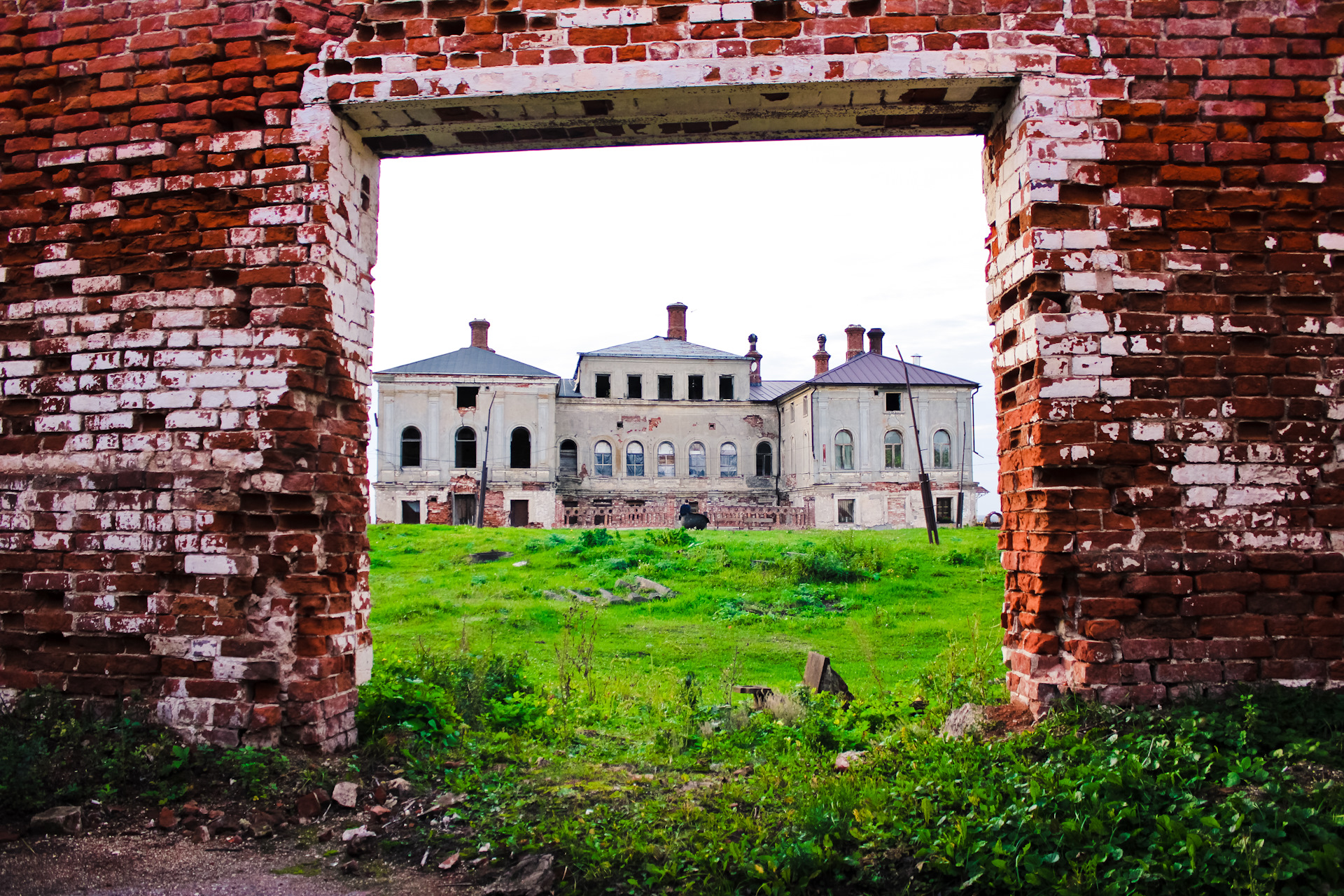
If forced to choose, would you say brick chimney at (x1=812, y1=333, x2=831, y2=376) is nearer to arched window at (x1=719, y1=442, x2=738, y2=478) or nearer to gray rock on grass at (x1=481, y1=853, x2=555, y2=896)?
arched window at (x1=719, y1=442, x2=738, y2=478)

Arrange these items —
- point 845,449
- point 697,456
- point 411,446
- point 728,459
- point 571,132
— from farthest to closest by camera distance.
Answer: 1. point 728,459
2. point 697,456
3. point 845,449
4. point 411,446
5. point 571,132

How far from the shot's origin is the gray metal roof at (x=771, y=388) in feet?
123

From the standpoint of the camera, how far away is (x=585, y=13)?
13.4ft

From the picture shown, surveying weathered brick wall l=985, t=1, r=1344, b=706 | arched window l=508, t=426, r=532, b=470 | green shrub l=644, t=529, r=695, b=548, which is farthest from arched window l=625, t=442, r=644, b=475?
weathered brick wall l=985, t=1, r=1344, b=706

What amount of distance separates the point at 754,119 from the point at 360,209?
2.29 m

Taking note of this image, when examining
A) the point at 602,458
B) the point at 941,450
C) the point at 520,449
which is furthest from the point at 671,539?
the point at 941,450

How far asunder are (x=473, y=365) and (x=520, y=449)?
420cm

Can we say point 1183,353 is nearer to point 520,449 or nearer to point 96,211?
point 96,211

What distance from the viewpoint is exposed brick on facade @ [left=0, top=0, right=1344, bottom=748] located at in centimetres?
376

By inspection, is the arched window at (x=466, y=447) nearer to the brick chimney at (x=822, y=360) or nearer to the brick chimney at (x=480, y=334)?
the brick chimney at (x=480, y=334)

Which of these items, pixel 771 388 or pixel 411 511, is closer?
pixel 411 511

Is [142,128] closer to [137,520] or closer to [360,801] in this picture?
[137,520]

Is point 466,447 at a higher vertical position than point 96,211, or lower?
higher

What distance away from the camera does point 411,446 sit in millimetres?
33906
